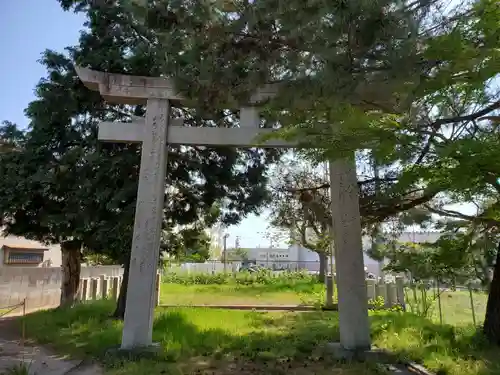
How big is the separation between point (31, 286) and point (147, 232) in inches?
281

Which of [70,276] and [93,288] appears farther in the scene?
[93,288]

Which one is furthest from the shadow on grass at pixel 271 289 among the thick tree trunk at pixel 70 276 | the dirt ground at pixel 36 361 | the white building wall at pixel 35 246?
the dirt ground at pixel 36 361

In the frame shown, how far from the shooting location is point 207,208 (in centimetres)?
913

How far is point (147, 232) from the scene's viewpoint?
5996 mm

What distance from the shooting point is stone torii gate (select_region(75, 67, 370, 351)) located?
5824 mm

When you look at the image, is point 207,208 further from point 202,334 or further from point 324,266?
point 324,266

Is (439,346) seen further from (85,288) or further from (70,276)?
(85,288)

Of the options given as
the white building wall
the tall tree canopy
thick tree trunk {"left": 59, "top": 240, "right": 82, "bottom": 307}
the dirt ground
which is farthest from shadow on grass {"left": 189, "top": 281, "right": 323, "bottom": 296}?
the dirt ground

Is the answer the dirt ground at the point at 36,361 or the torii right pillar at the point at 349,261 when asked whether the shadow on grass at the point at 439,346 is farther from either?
the dirt ground at the point at 36,361

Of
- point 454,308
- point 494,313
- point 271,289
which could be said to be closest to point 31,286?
point 271,289

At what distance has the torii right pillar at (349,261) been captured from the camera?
5.85 metres

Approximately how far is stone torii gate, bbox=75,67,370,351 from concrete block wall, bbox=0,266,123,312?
5530 millimetres

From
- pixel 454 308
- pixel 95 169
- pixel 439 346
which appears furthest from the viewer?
pixel 454 308

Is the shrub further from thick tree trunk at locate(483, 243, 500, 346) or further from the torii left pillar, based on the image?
the torii left pillar
